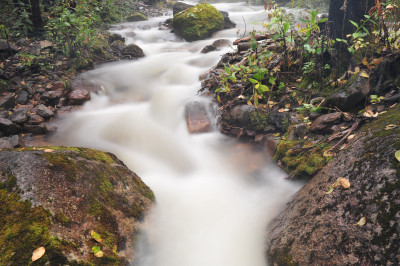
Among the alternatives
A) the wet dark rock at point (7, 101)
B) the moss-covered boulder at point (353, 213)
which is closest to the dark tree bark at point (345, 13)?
the moss-covered boulder at point (353, 213)

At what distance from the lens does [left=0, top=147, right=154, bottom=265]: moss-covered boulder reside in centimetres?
165

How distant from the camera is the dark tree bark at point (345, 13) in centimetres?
387

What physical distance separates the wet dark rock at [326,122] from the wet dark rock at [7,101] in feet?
19.5

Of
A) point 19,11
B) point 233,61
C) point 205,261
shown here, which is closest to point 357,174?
point 205,261


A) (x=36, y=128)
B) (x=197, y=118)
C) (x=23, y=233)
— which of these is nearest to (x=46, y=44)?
(x=36, y=128)

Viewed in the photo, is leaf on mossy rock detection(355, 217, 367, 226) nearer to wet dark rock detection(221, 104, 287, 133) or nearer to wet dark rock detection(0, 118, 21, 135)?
wet dark rock detection(221, 104, 287, 133)

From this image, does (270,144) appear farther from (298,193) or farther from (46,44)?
(46,44)

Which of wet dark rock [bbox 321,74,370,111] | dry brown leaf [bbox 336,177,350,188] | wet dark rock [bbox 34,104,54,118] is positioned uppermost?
wet dark rock [bbox 321,74,370,111]

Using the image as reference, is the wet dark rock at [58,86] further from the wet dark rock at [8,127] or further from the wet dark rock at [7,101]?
the wet dark rock at [8,127]

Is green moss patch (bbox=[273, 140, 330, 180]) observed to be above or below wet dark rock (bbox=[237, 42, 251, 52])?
below

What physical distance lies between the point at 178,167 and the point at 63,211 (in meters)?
2.42

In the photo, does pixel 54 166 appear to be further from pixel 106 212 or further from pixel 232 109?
pixel 232 109

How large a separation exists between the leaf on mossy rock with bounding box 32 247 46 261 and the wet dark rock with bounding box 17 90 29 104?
501 centimetres

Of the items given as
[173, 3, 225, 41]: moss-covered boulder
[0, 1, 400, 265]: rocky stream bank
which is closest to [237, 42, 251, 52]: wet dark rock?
[0, 1, 400, 265]: rocky stream bank
